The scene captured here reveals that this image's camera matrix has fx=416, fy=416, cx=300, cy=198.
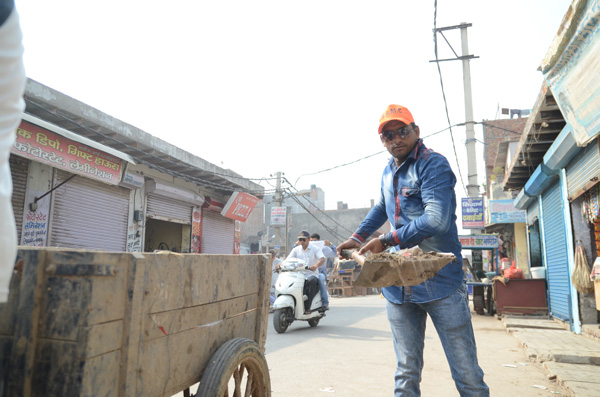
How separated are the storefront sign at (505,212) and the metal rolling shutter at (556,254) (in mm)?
5021

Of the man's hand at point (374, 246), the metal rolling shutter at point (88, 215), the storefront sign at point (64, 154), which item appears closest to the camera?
the man's hand at point (374, 246)

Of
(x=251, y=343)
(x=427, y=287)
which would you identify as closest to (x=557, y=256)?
(x=427, y=287)

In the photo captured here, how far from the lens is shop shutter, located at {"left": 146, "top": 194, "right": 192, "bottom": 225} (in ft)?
37.9

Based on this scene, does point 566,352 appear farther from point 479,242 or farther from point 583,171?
point 479,242

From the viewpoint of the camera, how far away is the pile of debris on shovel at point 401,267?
2.07m

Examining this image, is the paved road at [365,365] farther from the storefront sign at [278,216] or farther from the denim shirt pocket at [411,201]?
the storefront sign at [278,216]

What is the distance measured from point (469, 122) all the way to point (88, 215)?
38.9 feet

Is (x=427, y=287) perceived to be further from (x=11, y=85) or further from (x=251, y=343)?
(x=11, y=85)

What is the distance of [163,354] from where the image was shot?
5.90ft

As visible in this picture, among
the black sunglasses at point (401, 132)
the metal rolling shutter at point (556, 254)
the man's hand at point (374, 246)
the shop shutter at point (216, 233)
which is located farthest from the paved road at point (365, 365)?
the shop shutter at point (216, 233)

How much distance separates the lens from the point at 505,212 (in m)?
14.8

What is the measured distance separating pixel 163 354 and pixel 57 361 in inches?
20.5

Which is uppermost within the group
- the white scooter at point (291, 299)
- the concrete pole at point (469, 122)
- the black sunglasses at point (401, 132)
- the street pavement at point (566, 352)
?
the concrete pole at point (469, 122)

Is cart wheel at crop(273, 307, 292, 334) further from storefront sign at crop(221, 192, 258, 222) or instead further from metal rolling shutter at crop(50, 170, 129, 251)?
storefront sign at crop(221, 192, 258, 222)
